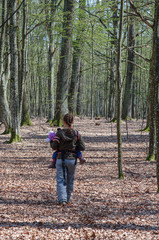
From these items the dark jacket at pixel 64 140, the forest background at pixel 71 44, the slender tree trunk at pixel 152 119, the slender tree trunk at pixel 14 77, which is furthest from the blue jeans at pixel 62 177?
the slender tree trunk at pixel 14 77

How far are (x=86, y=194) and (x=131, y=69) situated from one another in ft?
52.0

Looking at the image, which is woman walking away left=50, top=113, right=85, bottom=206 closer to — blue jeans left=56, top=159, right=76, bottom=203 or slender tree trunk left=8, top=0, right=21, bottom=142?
blue jeans left=56, top=159, right=76, bottom=203

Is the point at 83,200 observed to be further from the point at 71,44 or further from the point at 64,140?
the point at 71,44

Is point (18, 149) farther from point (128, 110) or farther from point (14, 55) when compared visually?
point (128, 110)

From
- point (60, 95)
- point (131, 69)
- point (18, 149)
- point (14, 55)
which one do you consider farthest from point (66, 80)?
point (131, 69)

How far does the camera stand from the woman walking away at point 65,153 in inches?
176

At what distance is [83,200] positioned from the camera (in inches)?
202

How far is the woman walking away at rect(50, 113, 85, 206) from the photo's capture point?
446 centimetres

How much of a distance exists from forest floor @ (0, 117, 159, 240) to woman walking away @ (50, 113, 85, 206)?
→ 0.46 meters

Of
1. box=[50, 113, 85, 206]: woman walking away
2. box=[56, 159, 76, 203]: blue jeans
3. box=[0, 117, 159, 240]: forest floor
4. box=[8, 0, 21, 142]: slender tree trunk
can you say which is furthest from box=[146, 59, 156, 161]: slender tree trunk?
box=[8, 0, 21, 142]: slender tree trunk

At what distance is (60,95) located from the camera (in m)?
14.3

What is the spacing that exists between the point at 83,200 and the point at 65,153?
1.31m

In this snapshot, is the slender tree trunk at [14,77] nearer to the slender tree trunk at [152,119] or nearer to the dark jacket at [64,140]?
the slender tree trunk at [152,119]

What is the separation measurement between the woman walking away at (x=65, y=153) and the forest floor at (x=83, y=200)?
0.46 meters
